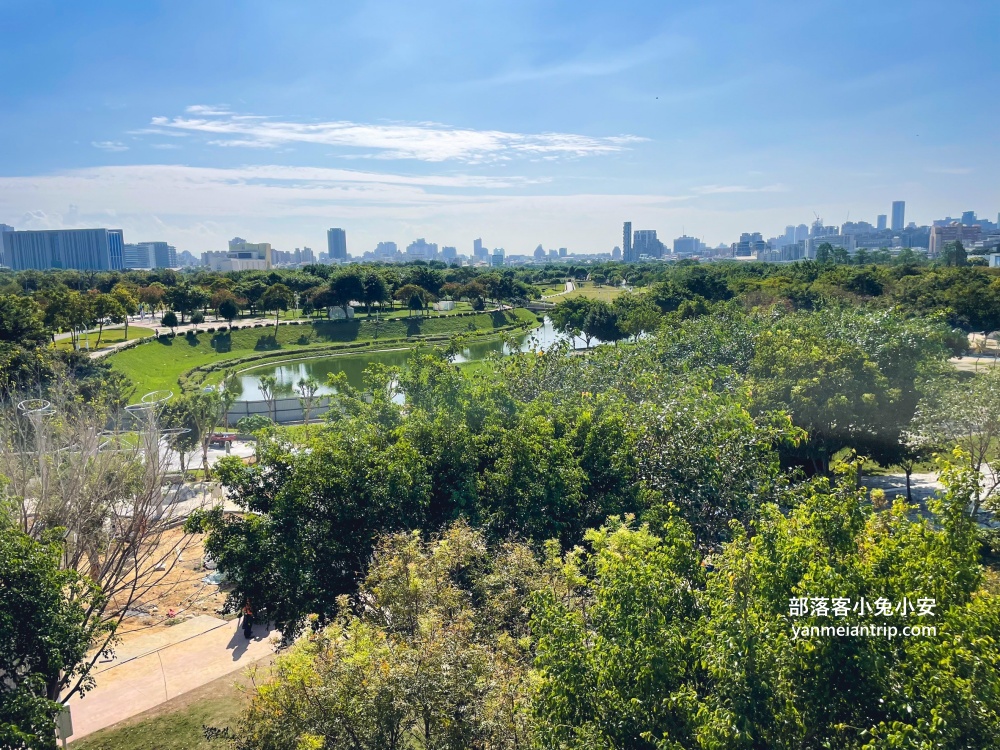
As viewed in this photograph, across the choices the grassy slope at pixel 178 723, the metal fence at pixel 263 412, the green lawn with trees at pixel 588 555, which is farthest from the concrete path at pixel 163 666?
the metal fence at pixel 263 412

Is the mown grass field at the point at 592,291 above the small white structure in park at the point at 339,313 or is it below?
above

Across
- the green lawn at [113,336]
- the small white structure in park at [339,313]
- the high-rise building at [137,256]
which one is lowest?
the green lawn at [113,336]

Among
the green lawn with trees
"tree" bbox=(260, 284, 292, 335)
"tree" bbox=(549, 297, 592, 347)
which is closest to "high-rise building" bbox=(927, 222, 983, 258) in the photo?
"tree" bbox=(549, 297, 592, 347)

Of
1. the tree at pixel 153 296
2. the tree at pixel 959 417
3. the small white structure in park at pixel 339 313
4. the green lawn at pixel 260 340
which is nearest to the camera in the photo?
the tree at pixel 959 417

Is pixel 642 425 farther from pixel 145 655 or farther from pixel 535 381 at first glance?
pixel 145 655

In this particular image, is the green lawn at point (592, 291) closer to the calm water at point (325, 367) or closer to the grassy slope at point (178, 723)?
the calm water at point (325, 367)

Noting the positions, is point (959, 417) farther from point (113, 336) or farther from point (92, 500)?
point (113, 336)
